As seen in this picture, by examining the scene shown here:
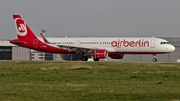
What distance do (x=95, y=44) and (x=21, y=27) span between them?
1077cm

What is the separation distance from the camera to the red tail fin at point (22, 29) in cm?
6025

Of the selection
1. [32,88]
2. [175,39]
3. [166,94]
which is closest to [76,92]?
[32,88]

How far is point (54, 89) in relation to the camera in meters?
19.1

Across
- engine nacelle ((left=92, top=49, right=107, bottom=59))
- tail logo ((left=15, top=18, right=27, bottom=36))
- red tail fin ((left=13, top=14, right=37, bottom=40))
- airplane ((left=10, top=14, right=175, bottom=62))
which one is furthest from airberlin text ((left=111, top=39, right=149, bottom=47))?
tail logo ((left=15, top=18, right=27, bottom=36))

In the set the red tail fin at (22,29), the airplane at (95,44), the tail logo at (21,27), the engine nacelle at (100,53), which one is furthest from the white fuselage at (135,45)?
the tail logo at (21,27)

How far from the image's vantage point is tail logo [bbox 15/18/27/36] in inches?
Answer: 2377

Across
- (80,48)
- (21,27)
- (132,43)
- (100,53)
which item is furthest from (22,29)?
(132,43)

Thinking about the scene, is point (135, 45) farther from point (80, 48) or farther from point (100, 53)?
point (80, 48)

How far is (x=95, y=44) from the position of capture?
191ft

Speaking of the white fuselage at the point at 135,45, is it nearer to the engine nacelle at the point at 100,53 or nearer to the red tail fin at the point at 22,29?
the engine nacelle at the point at 100,53

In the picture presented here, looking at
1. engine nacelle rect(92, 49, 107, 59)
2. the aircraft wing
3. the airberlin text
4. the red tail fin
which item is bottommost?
engine nacelle rect(92, 49, 107, 59)

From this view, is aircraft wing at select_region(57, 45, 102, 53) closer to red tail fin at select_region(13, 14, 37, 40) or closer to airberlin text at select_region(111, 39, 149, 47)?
airberlin text at select_region(111, 39, 149, 47)

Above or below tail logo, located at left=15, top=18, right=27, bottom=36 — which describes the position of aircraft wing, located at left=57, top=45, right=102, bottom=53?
below

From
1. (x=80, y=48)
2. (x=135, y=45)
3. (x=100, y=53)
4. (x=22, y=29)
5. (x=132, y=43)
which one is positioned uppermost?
(x=22, y=29)
